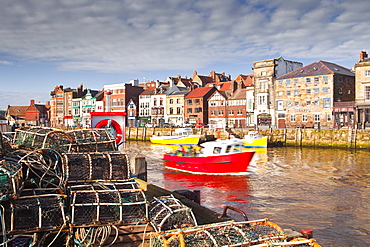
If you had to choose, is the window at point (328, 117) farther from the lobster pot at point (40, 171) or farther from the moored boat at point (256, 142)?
the lobster pot at point (40, 171)

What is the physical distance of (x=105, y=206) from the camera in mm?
6102

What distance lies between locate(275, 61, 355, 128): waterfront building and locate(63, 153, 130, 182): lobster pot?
142 ft

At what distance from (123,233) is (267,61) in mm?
52752

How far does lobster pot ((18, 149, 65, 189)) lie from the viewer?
267 inches

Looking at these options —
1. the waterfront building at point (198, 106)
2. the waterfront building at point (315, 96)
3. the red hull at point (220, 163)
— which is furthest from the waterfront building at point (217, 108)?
the red hull at point (220, 163)

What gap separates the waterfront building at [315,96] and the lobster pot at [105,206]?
44.4m

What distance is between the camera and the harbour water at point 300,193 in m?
12.0

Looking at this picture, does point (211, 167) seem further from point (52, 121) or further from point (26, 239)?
point (52, 121)

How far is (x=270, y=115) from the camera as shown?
179ft

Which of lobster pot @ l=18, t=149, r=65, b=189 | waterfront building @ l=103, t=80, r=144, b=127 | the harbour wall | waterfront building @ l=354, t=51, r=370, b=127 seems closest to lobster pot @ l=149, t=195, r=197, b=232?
lobster pot @ l=18, t=149, r=65, b=189

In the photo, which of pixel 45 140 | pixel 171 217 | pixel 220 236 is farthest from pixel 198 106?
pixel 220 236

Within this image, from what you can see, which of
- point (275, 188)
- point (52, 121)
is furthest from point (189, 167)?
point (52, 121)

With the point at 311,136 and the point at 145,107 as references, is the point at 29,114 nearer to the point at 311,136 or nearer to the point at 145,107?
the point at 145,107

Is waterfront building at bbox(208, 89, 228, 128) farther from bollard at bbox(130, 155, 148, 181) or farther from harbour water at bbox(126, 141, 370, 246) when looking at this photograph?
bollard at bbox(130, 155, 148, 181)
